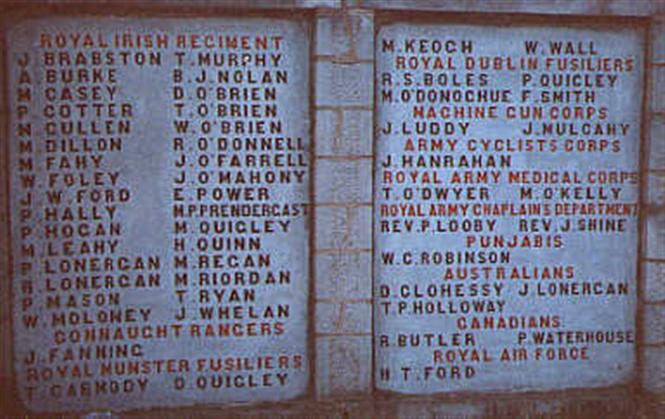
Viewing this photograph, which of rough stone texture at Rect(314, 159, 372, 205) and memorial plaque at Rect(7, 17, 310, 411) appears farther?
rough stone texture at Rect(314, 159, 372, 205)

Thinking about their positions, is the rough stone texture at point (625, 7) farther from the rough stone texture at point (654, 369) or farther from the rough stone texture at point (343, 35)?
the rough stone texture at point (654, 369)

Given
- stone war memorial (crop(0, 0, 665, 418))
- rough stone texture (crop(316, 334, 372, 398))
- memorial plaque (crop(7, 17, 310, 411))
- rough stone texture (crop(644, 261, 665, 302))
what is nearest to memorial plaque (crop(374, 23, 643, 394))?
stone war memorial (crop(0, 0, 665, 418))

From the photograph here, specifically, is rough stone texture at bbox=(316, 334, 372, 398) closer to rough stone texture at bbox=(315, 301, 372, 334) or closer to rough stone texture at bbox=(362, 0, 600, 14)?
rough stone texture at bbox=(315, 301, 372, 334)

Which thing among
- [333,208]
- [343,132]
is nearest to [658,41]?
[343,132]

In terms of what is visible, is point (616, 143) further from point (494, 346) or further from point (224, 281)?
point (224, 281)

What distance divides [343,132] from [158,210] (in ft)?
5.18

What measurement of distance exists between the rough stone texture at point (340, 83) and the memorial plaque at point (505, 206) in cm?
22

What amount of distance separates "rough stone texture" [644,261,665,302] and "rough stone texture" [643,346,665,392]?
1.36ft

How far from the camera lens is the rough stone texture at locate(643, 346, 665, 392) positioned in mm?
6195

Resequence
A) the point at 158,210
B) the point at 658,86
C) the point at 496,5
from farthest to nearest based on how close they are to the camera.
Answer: the point at 658,86
the point at 496,5
the point at 158,210

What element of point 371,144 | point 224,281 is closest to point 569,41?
point 371,144

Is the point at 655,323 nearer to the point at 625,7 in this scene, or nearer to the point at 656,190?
the point at 656,190

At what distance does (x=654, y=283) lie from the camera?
620cm

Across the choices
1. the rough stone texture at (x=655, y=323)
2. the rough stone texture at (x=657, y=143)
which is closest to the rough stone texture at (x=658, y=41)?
the rough stone texture at (x=657, y=143)
